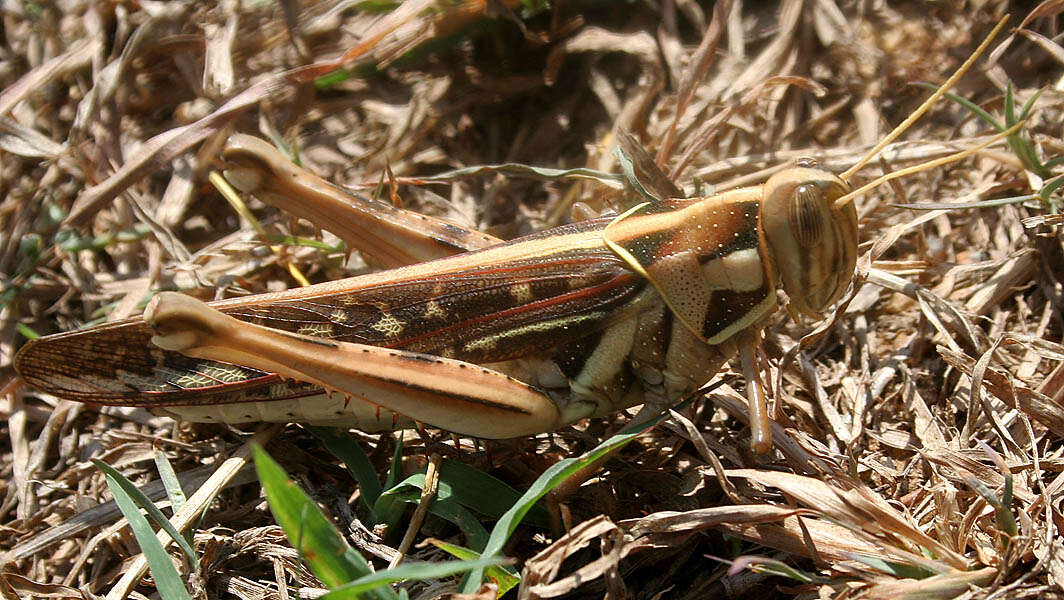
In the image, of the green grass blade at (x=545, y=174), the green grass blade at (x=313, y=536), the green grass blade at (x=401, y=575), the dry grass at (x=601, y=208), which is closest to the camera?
the green grass blade at (x=401, y=575)

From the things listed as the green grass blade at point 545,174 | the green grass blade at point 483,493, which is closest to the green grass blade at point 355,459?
the green grass blade at point 483,493

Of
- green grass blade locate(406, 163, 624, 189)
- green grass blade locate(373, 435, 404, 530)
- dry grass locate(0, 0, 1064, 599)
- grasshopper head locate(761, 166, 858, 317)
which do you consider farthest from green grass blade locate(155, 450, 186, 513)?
grasshopper head locate(761, 166, 858, 317)

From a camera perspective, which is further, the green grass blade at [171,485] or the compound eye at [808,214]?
the green grass blade at [171,485]

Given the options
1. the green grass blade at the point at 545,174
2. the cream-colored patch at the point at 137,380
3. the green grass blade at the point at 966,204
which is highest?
the green grass blade at the point at 966,204

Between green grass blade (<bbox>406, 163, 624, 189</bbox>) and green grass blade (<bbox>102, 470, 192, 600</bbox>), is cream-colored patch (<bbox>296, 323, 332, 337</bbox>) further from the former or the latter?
green grass blade (<bbox>406, 163, 624, 189</bbox>)

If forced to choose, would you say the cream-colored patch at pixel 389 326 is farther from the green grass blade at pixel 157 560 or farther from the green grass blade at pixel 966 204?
the green grass blade at pixel 966 204

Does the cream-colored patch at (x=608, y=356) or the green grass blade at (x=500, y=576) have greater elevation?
the cream-colored patch at (x=608, y=356)

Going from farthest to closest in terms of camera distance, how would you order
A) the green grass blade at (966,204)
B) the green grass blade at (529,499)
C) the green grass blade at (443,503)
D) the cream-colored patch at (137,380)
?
the green grass blade at (966,204)
the cream-colored patch at (137,380)
the green grass blade at (443,503)
the green grass blade at (529,499)

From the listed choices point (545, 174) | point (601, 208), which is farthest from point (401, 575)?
point (601, 208)
